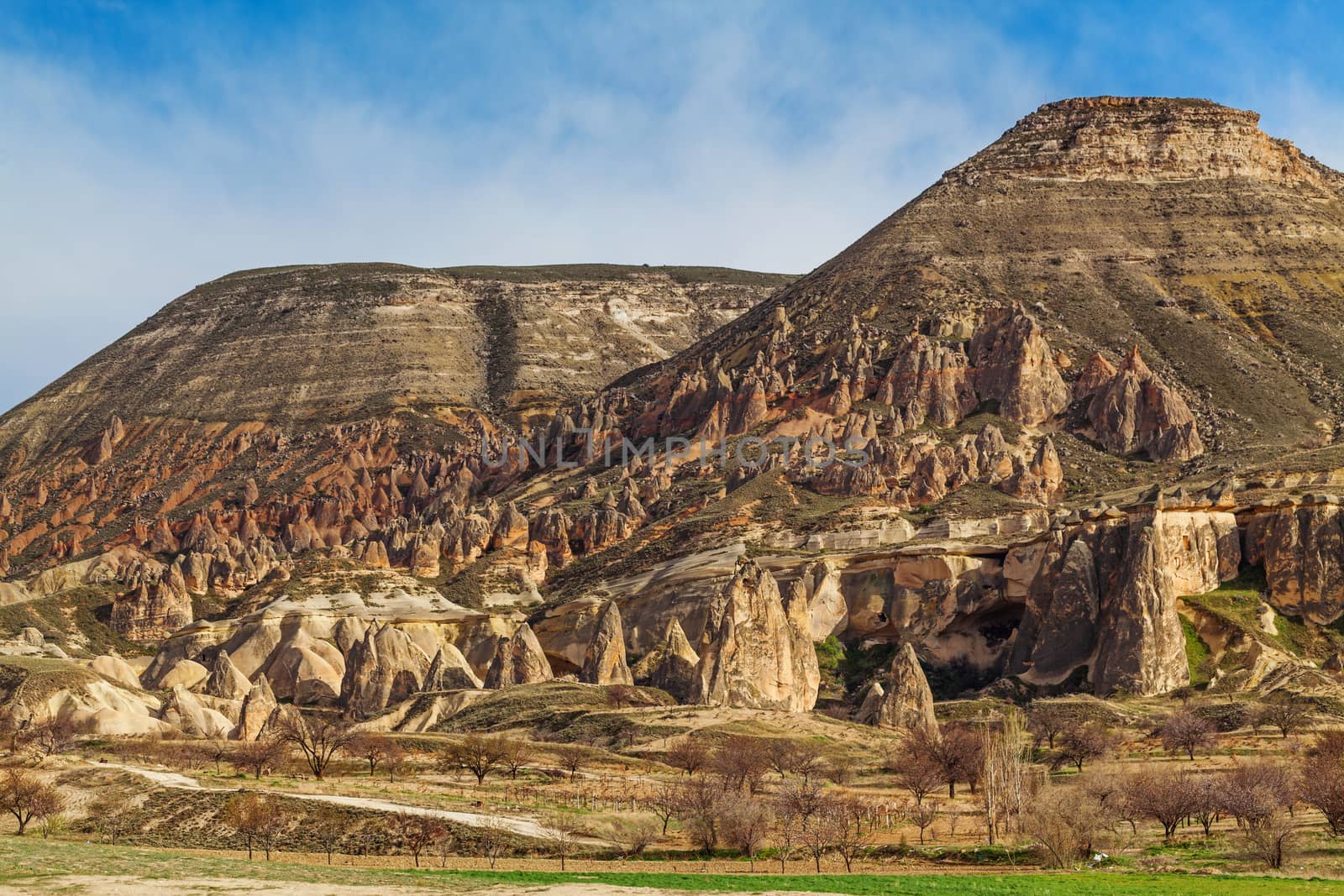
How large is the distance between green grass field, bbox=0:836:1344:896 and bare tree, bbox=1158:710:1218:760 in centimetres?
2929

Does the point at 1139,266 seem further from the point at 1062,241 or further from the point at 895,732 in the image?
the point at 895,732

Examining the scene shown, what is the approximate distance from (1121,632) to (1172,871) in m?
49.0

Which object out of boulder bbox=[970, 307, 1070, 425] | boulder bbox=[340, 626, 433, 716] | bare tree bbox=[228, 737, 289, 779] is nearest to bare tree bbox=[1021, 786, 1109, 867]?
bare tree bbox=[228, 737, 289, 779]

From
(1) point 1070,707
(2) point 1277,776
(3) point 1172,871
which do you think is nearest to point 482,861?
(3) point 1172,871

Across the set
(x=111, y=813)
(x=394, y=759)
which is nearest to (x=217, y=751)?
(x=394, y=759)

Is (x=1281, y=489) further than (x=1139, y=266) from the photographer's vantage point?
No

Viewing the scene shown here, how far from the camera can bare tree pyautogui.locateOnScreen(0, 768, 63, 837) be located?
6412 centimetres

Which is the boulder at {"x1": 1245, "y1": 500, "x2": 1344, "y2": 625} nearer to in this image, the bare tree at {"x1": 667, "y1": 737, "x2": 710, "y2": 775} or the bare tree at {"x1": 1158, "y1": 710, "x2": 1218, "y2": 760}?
the bare tree at {"x1": 1158, "y1": 710, "x2": 1218, "y2": 760}

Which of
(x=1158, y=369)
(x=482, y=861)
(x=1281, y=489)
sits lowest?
(x=482, y=861)

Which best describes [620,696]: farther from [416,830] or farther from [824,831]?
[416,830]

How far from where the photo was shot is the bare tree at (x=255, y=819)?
2483 inches

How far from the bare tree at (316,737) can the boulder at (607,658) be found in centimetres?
1595

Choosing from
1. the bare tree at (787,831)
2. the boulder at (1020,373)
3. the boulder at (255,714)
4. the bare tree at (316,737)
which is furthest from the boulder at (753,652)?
the boulder at (1020,373)

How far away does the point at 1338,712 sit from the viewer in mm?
93438
